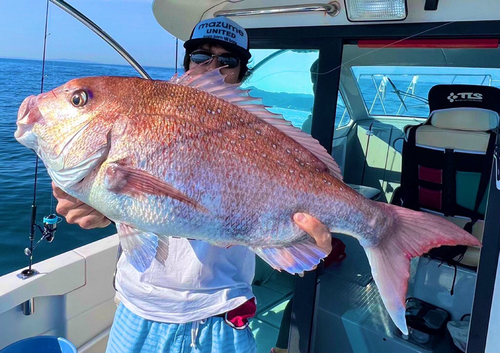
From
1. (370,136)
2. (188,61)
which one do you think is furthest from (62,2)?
(370,136)

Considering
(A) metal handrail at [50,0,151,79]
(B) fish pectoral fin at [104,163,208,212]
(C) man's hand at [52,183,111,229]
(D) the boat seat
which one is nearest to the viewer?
(B) fish pectoral fin at [104,163,208,212]

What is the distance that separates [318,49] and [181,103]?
1.62 metres

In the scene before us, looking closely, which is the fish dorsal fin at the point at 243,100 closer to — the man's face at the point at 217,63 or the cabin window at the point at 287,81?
the man's face at the point at 217,63

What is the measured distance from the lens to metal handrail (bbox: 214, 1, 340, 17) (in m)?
2.29

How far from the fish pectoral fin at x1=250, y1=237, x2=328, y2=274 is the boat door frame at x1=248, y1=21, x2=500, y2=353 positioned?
3.97 ft

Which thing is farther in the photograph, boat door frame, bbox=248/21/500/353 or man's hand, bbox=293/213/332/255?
boat door frame, bbox=248/21/500/353

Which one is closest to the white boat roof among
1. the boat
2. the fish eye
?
the boat

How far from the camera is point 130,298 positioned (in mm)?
1487

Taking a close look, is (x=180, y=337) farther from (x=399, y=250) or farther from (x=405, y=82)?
(x=405, y=82)

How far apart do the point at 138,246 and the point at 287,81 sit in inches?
82.1

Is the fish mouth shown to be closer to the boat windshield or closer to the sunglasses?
the sunglasses

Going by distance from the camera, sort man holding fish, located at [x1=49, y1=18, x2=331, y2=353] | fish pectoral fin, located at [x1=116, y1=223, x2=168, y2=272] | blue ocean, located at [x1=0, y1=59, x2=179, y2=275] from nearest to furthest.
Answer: fish pectoral fin, located at [x1=116, y1=223, x2=168, y2=272]
man holding fish, located at [x1=49, y1=18, x2=331, y2=353]
blue ocean, located at [x1=0, y1=59, x2=179, y2=275]

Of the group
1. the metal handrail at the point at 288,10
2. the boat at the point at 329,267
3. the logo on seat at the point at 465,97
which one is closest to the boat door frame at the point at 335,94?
the boat at the point at 329,267

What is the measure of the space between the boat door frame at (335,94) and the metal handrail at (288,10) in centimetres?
11
